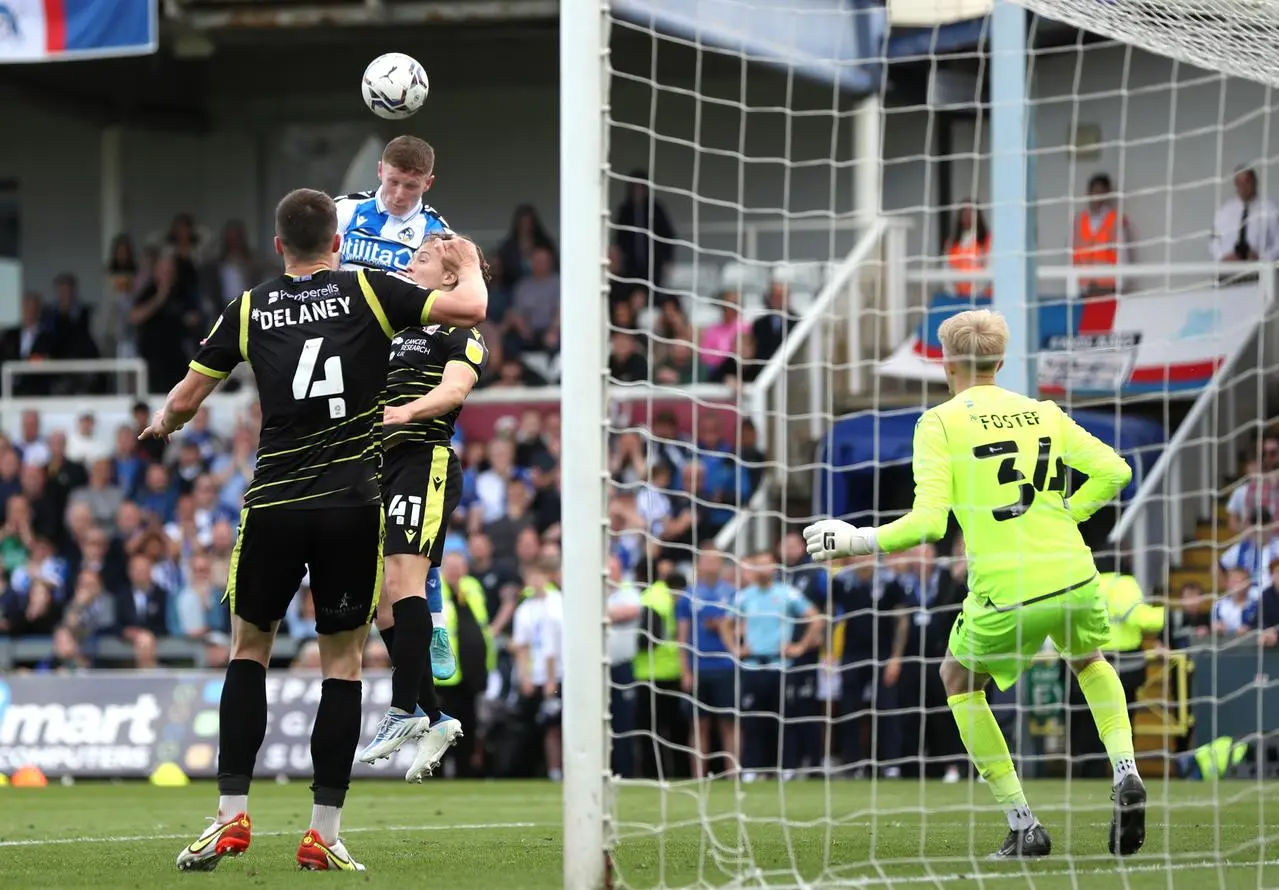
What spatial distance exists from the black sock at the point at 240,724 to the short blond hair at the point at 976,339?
8.99 feet

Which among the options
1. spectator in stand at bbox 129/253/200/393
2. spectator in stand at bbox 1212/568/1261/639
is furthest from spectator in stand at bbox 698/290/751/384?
spectator in stand at bbox 129/253/200/393

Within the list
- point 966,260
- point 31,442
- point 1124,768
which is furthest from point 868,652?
point 31,442

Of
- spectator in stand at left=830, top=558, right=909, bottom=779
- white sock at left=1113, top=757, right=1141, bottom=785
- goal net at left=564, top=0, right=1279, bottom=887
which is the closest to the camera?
white sock at left=1113, top=757, right=1141, bottom=785

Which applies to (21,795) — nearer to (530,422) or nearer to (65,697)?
(65,697)

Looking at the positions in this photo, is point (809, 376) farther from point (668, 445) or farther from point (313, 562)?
point (313, 562)

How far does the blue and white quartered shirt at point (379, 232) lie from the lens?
8.11 m

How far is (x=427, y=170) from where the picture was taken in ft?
26.3

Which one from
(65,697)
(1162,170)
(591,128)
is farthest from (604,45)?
(1162,170)

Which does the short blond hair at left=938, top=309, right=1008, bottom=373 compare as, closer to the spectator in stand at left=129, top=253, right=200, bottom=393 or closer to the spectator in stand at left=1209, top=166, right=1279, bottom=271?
the spectator in stand at left=1209, top=166, right=1279, bottom=271

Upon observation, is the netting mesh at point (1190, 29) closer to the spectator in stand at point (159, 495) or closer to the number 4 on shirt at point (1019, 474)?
the number 4 on shirt at point (1019, 474)

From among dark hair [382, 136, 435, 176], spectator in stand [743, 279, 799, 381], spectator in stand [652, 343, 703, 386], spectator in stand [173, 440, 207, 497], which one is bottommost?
spectator in stand [173, 440, 207, 497]

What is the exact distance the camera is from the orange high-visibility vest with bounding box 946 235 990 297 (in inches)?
600

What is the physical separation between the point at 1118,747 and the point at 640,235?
11346 millimetres

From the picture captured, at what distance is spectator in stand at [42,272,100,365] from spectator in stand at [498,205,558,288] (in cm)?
492
